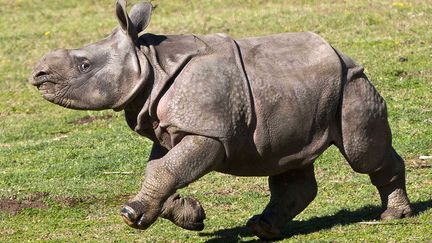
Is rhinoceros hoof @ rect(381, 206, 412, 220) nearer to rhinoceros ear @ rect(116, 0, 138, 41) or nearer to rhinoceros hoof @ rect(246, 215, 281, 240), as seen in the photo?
rhinoceros hoof @ rect(246, 215, 281, 240)

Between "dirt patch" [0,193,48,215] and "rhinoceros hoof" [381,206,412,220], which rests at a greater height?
"rhinoceros hoof" [381,206,412,220]

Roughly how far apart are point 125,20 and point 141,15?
253 mm

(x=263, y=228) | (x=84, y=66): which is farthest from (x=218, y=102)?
(x=263, y=228)

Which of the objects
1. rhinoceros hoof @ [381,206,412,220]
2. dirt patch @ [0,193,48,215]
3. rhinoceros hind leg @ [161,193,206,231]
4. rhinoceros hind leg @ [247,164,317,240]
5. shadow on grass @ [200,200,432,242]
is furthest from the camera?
dirt patch @ [0,193,48,215]

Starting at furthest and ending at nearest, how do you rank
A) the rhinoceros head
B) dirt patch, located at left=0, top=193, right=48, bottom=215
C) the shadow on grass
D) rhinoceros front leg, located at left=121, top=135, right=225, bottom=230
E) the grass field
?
dirt patch, located at left=0, top=193, right=48, bottom=215, the grass field, the shadow on grass, the rhinoceros head, rhinoceros front leg, located at left=121, top=135, right=225, bottom=230

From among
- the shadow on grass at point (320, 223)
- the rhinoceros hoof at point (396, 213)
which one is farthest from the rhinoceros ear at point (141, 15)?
the rhinoceros hoof at point (396, 213)

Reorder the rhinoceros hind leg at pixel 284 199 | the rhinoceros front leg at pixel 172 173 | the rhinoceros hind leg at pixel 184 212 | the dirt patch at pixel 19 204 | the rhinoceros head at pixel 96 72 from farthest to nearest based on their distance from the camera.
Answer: the dirt patch at pixel 19 204 < the rhinoceros hind leg at pixel 284 199 < the rhinoceros hind leg at pixel 184 212 < the rhinoceros head at pixel 96 72 < the rhinoceros front leg at pixel 172 173

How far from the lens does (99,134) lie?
14805mm

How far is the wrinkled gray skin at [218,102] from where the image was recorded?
8.04 metres

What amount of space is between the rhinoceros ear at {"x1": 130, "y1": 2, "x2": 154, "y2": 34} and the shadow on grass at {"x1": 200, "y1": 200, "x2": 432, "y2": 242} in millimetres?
1771

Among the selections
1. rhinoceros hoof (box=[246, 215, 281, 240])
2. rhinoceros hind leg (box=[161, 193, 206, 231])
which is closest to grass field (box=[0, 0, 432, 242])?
rhinoceros hoof (box=[246, 215, 281, 240])

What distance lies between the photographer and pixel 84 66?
824cm

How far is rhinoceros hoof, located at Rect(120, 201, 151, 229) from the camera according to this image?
799cm

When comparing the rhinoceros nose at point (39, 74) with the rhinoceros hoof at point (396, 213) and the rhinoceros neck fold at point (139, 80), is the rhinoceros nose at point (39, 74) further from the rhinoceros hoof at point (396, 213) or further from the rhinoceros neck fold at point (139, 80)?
the rhinoceros hoof at point (396, 213)
